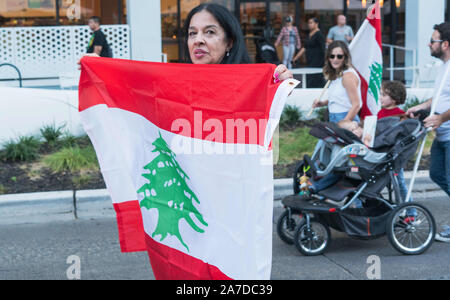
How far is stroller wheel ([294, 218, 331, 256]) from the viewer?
5680mm

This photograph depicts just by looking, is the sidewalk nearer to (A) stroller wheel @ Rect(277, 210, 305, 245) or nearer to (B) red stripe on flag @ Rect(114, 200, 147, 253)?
(A) stroller wheel @ Rect(277, 210, 305, 245)

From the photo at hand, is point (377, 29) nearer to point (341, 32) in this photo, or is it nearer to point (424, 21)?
point (341, 32)

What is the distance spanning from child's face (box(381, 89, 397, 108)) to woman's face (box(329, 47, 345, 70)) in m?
0.58

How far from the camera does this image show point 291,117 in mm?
11648

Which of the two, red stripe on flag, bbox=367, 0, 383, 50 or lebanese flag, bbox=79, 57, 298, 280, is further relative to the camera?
red stripe on flag, bbox=367, 0, 383, 50

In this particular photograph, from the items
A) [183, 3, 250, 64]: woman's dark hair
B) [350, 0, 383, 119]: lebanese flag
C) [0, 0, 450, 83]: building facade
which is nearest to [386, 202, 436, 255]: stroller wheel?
[350, 0, 383, 119]: lebanese flag

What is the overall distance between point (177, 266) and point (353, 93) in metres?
4.39

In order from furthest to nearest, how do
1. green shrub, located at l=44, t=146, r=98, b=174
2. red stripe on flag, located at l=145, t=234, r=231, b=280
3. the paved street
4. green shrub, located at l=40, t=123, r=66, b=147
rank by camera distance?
green shrub, located at l=40, t=123, r=66, b=147
green shrub, located at l=44, t=146, r=98, b=174
the paved street
red stripe on flag, located at l=145, t=234, r=231, b=280

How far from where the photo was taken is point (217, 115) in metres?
2.54

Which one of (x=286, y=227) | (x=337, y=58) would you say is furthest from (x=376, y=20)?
(x=286, y=227)

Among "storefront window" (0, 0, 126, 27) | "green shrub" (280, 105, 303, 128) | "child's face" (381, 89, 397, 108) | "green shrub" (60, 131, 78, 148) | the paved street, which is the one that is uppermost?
"storefront window" (0, 0, 126, 27)

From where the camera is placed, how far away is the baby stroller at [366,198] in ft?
18.5
